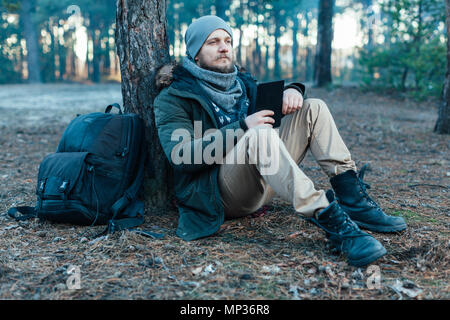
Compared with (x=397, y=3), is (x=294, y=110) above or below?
below

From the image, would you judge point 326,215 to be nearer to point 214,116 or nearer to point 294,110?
point 294,110

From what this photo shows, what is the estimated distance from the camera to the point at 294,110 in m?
3.01

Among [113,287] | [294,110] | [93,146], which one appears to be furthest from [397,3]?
Result: [113,287]

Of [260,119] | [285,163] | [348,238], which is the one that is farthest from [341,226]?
[260,119]

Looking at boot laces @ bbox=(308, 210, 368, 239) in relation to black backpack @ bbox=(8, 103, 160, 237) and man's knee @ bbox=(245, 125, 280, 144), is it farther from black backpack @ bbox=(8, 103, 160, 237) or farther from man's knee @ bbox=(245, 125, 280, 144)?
black backpack @ bbox=(8, 103, 160, 237)

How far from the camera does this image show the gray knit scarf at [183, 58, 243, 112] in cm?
307

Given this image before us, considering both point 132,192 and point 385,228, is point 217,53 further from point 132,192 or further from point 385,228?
point 385,228

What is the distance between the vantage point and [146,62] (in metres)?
3.40

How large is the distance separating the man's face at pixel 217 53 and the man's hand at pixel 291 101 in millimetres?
533

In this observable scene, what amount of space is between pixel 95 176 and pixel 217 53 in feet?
4.39

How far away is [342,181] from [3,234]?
102 inches
